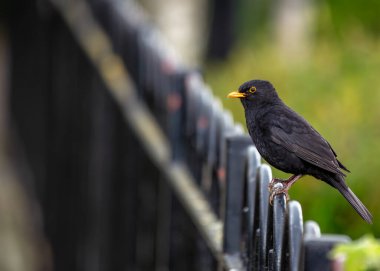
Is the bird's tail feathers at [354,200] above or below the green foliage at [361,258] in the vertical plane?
above

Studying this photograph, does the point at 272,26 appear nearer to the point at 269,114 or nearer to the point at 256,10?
the point at 256,10

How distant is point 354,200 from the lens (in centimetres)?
406

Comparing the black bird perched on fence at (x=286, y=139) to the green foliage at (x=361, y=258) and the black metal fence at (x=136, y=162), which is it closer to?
the black metal fence at (x=136, y=162)

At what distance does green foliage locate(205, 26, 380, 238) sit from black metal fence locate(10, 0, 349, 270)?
Result: 2.15 feet

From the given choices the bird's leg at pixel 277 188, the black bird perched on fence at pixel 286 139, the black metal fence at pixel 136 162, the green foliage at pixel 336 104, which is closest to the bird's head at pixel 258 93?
the black bird perched on fence at pixel 286 139

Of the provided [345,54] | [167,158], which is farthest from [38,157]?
[167,158]

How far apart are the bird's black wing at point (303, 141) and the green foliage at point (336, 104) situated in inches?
50.9

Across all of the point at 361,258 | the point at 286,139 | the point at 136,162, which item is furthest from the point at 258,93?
the point at 136,162

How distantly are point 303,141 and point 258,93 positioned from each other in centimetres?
25

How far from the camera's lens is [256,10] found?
726 inches

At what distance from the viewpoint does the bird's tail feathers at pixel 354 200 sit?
386 cm

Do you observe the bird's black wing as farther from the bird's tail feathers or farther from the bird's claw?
the bird's claw

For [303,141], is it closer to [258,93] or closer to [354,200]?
[258,93]

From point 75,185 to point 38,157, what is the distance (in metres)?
2.27
